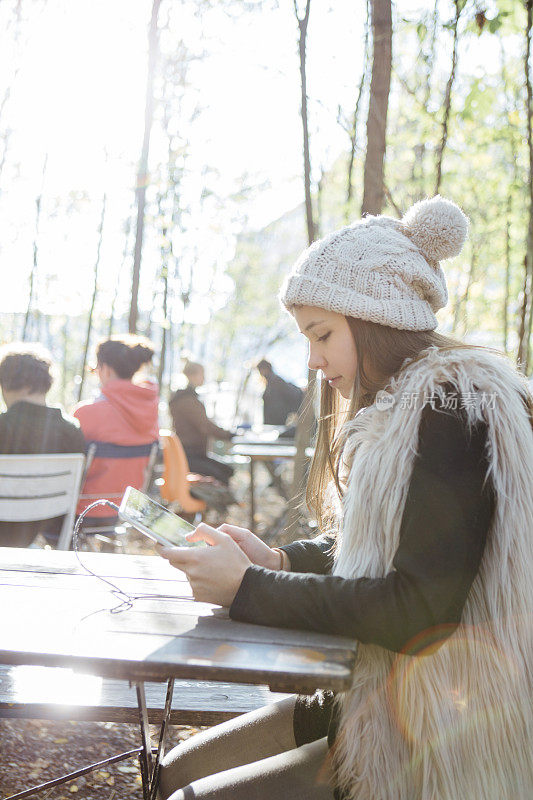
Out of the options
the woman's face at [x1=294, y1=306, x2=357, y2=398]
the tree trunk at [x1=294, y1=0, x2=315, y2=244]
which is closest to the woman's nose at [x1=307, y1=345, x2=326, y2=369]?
the woman's face at [x1=294, y1=306, x2=357, y2=398]

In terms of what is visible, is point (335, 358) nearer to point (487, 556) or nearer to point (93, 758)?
point (487, 556)

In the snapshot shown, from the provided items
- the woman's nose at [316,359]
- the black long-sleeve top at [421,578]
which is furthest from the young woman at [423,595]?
the woman's nose at [316,359]

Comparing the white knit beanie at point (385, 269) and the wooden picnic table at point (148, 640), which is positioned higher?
the white knit beanie at point (385, 269)

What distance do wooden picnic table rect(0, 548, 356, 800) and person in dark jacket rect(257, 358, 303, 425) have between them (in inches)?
330

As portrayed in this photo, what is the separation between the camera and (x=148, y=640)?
1325 mm

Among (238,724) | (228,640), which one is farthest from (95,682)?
(228,640)

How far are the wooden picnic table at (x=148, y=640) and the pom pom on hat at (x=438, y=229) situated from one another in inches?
33.3

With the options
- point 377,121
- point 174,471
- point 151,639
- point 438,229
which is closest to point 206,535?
point 151,639

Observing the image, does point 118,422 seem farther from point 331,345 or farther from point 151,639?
point 151,639

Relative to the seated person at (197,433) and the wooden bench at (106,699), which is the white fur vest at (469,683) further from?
the seated person at (197,433)

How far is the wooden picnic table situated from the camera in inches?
47.2

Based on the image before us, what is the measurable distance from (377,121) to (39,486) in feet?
7.52

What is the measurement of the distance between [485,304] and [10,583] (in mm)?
14358

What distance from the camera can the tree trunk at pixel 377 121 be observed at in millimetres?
3287
